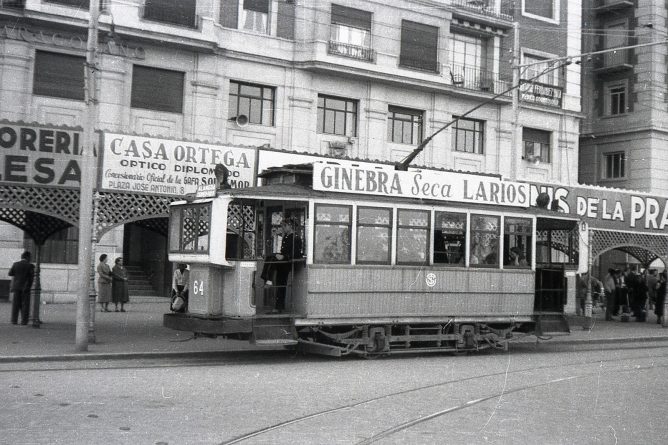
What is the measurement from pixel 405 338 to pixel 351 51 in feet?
56.7

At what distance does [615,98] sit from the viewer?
136 ft

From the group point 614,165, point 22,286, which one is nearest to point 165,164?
point 22,286

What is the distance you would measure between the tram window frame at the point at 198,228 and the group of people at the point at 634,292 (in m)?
18.5

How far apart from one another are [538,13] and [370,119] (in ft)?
35.4

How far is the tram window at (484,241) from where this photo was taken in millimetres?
16500

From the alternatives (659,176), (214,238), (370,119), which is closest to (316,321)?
(214,238)

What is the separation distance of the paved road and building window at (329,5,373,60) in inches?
701

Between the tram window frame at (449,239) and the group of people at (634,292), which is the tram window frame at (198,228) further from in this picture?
the group of people at (634,292)

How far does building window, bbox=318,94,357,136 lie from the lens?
3089 cm

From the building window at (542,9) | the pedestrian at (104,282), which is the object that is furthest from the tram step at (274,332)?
the building window at (542,9)

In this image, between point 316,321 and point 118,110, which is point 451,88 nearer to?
point 118,110

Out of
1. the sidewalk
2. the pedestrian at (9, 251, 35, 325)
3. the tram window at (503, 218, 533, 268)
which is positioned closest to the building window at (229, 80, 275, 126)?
the sidewalk

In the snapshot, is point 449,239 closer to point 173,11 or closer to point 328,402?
point 328,402

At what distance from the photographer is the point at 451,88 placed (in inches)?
1299
